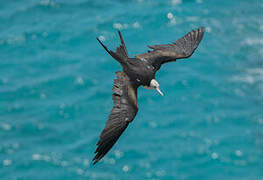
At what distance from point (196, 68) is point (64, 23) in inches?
274

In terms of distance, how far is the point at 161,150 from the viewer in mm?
24375

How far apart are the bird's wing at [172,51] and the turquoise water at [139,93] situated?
10.1 m

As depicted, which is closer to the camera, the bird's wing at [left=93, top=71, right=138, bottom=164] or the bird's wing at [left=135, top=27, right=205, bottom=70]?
the bird's wing at [left=93, top=71, right=138, bottom=164]

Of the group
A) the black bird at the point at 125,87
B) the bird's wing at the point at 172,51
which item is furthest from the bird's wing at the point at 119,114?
the bird's wing at the point at 172,51

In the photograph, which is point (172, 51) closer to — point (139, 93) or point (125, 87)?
point (125, 87)

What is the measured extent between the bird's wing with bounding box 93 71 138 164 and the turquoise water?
37.3 ft

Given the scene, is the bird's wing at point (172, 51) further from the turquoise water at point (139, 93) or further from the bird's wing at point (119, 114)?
the turquoise water at point (139, 93)

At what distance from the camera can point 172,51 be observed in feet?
46.0

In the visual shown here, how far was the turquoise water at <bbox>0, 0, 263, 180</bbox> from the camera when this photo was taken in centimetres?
2420

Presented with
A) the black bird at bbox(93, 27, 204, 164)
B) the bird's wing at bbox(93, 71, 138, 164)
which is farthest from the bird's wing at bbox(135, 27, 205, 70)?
the bird's wing at bbox(93, 71, 138, 164)

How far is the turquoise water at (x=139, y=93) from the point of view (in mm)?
24203

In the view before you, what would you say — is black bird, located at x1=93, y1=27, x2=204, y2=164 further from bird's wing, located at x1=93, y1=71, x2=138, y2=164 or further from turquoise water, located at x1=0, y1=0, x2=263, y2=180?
turquoise water, located at x1=0, y1=0, x2=263, y2=180

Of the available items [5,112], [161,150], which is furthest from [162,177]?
[5,112]

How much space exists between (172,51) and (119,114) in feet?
8.12
